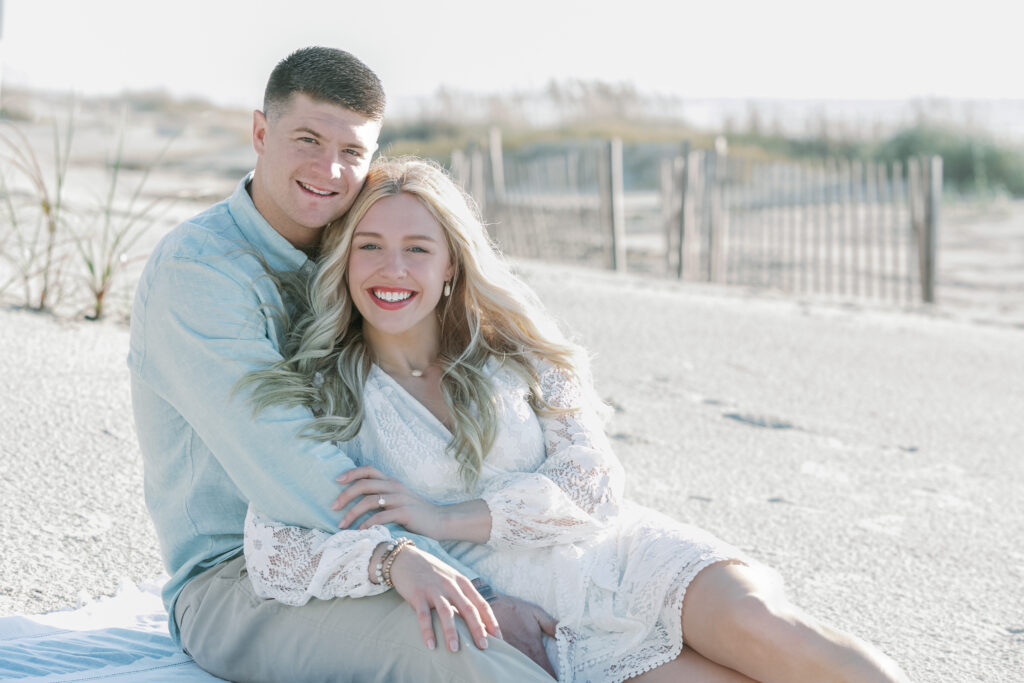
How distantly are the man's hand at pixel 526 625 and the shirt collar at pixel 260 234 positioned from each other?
1.11m

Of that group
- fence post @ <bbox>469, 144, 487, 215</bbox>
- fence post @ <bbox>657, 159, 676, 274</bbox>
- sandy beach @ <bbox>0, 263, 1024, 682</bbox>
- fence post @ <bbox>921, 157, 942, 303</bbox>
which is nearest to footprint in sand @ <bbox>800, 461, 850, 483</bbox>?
sandy beach @ <bbox>0, 263, 1024, 682</bbox>

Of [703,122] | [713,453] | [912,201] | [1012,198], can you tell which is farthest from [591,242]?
[703,122]

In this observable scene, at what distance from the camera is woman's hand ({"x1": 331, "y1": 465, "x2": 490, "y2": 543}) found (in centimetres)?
259

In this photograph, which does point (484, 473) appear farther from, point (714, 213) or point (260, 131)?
point (714, 213)

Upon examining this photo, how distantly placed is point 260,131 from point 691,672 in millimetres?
1891

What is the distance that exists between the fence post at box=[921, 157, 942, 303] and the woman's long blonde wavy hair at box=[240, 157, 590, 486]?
8184 millimetres

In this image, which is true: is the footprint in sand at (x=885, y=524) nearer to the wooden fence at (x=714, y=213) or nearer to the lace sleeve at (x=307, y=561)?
the lace sleeve at (x=307, y=561)

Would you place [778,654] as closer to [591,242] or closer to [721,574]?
[721,574]

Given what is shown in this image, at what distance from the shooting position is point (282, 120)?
311 centimetres

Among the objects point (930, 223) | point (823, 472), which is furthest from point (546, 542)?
point (930, 223)

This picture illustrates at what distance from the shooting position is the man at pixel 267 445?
2465 mm

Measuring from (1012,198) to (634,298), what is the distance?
1637 cm

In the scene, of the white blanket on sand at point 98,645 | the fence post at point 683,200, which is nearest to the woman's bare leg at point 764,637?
the white blanket on sand at point 98,645

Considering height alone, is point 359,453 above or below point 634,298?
above
